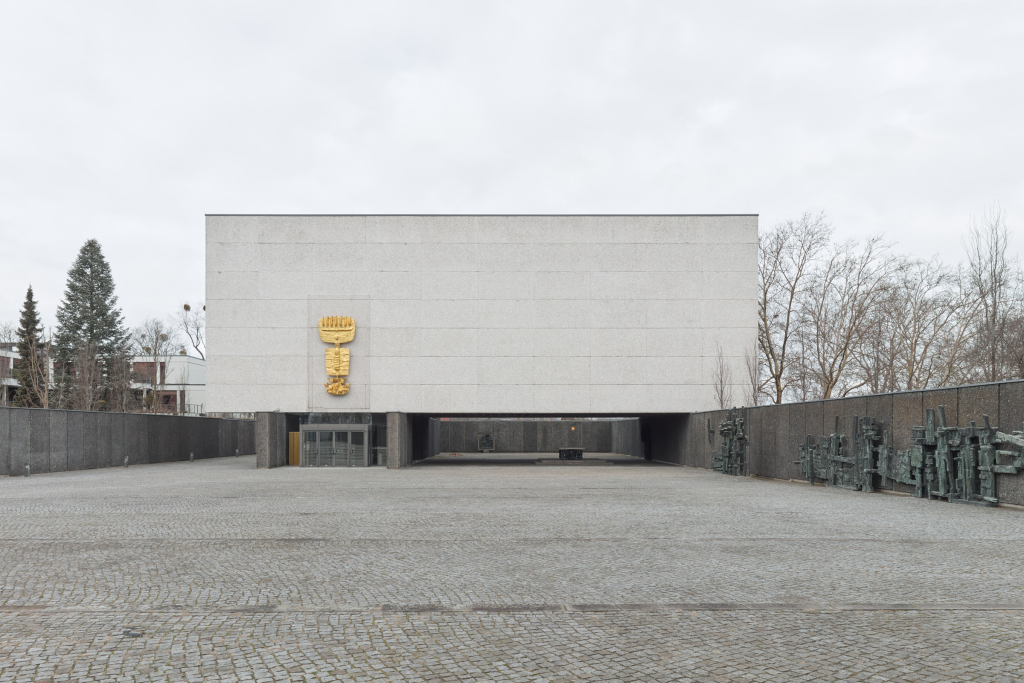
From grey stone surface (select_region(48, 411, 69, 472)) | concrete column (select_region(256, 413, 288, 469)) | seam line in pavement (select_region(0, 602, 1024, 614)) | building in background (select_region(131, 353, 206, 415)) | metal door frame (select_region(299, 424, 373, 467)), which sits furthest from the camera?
building in background (select_region(131, 353, 206, 415))

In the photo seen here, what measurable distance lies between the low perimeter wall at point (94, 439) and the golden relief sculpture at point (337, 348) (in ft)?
28.8

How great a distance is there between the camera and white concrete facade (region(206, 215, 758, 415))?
36.4 meters

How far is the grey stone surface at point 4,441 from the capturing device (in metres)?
26.4

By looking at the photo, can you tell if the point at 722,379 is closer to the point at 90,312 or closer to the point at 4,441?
the point at 4,441

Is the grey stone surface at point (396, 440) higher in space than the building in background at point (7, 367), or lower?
lower

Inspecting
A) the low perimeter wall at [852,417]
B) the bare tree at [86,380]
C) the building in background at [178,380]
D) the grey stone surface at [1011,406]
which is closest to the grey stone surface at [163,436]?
the bare tree at [86,380]

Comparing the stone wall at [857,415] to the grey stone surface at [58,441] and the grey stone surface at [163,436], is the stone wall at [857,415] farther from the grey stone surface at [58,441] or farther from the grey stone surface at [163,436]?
the grey stone surface at [163,436]

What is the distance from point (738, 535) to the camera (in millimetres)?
11227

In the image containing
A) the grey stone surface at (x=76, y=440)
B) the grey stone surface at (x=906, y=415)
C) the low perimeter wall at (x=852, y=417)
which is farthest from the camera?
the grey stone surface at (x=76, y=440)

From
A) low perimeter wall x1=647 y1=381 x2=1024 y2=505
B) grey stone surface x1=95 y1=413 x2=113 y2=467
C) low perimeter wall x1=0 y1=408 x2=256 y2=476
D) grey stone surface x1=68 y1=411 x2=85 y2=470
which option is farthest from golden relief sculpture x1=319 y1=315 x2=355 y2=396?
low perimeter wall x1=647 y1=381 x2=1024 y2=505

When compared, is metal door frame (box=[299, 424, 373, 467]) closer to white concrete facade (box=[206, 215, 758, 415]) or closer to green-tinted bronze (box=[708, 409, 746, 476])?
white concrete facade (box=[206, 215, 758, 415])

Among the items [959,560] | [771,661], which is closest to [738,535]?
[959,560]

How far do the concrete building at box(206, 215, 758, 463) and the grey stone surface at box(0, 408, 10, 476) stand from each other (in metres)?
10.2

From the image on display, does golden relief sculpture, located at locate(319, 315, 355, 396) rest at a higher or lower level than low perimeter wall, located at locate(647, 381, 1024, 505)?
higher
